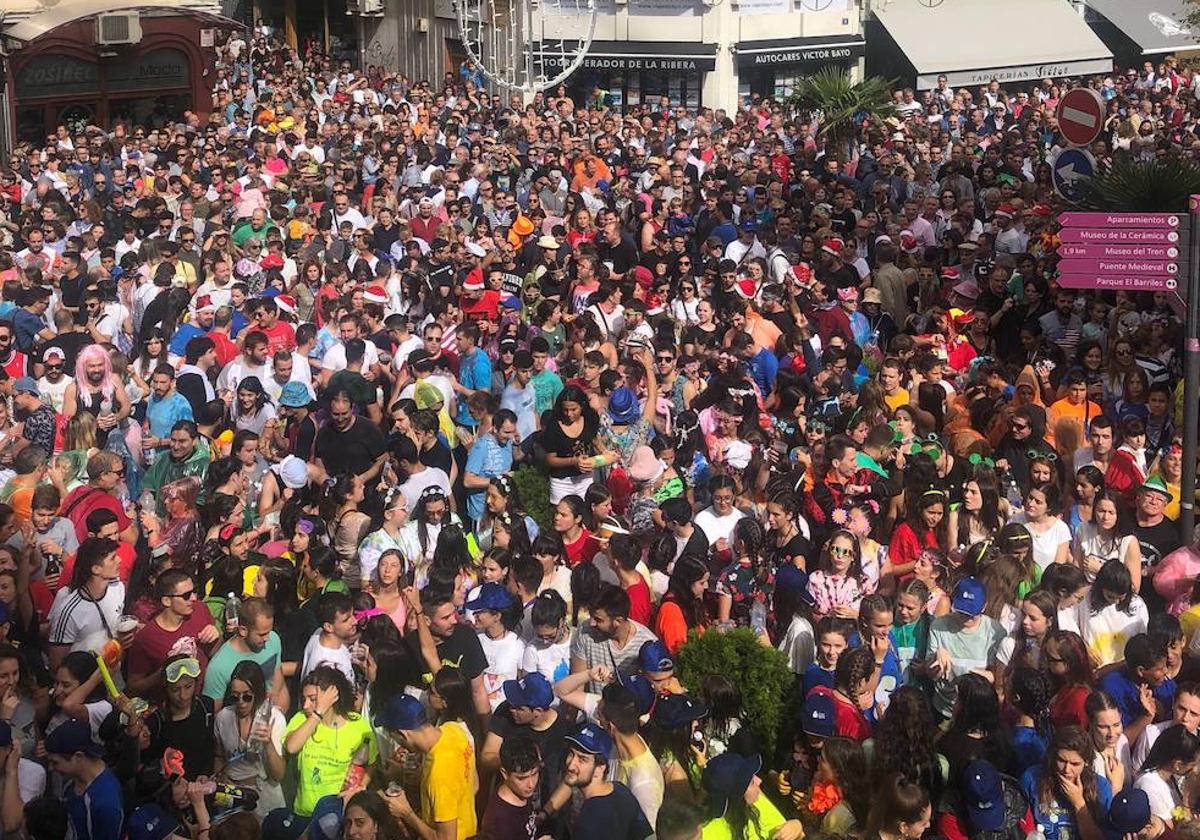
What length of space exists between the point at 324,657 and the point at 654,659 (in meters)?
1.41

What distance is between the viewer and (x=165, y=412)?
10.3 m

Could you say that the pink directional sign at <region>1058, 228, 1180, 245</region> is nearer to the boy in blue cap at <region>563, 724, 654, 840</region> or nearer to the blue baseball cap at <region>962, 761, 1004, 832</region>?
the blue baseball cap at <region>962, 761, 1004, 832</region>

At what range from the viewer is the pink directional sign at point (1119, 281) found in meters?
8.39

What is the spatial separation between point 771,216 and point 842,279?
3.02 meters

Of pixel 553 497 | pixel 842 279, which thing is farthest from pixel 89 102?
pixel 553 497

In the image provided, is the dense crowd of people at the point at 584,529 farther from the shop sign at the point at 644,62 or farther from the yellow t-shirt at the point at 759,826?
the shop sign at the point at 644,62

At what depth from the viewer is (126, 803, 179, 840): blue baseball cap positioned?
6.10m

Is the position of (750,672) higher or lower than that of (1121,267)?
lower

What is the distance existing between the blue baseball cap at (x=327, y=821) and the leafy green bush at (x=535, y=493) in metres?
3.06

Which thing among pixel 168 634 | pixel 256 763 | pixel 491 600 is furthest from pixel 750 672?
pixel 168 634

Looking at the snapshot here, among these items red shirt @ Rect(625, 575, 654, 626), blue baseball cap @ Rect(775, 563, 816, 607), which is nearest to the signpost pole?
blue baseball cap @ Rect(775, 563, 816, 607)

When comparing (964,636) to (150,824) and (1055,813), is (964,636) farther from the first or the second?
(150,824)

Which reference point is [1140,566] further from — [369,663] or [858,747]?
[369,663]

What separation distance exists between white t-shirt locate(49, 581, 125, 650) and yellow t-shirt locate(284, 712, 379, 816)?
4.31 feet
